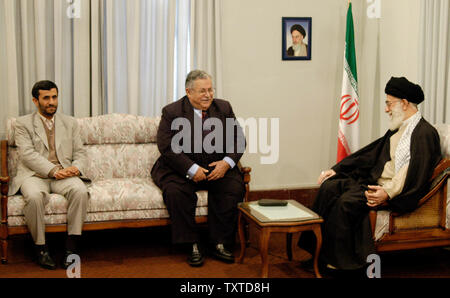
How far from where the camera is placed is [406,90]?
10.6ft

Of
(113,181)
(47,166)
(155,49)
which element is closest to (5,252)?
(47,166)

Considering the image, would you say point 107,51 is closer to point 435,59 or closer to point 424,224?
point 435,59

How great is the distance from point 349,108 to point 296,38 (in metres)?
0.88

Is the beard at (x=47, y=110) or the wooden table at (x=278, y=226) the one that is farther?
the beard at (x=47, y=110)

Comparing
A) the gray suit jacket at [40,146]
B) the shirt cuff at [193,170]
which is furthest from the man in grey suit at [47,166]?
the shirt cuff at [193,170]

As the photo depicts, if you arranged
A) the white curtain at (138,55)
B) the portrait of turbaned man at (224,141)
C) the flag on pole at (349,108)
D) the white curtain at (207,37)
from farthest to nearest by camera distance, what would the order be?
the flag on pole at (349,108) < the white curtain at (207,37) < the white curtain at (138,55) < the portrait of turbaned man at (224,141)

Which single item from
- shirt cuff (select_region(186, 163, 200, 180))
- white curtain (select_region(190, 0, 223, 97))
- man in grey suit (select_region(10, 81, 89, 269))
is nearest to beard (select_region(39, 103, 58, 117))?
man in grey suit (select_region(10, 81, 89, 269))

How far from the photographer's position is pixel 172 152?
146 inches

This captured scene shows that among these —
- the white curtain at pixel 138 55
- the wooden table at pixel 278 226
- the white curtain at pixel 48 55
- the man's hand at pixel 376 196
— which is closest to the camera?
the wooden table at pixel 278 226

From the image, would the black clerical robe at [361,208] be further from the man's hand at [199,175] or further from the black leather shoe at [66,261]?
the black leather shoe at [66,261]

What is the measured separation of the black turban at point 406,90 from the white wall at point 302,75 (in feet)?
4.32

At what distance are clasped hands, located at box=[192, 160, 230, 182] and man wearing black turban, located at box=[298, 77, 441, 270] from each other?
754mm

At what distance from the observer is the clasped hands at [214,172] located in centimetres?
360
